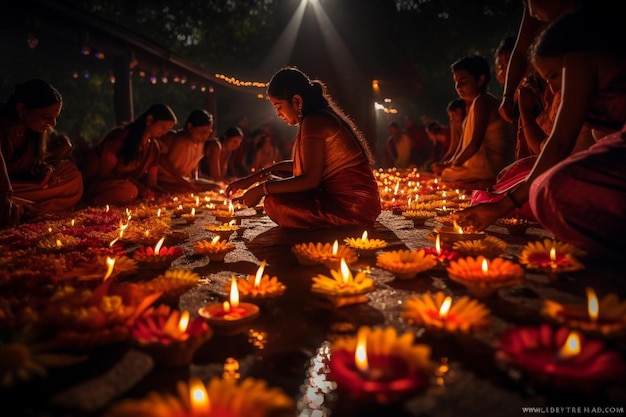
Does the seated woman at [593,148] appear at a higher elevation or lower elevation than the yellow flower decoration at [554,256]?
higher

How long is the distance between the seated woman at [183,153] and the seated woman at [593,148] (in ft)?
22.5

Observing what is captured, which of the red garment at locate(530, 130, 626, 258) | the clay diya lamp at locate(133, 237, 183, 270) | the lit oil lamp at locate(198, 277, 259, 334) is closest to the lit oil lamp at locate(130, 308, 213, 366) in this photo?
the lit oil lamp at locate(198, 277, 259, 334)

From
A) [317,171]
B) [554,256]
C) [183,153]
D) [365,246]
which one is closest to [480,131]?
[317,171]

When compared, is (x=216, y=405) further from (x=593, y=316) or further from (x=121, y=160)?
(x=121, y=160)

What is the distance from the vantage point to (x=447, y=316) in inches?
60.4

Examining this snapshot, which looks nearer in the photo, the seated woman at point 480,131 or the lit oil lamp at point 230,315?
the lit oil lamp at point 230,315

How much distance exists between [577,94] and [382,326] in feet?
6.01

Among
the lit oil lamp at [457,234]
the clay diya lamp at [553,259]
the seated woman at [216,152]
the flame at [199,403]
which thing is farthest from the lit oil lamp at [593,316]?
the seated woman at [216,152]

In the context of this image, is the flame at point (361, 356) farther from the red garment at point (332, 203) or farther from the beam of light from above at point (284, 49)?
the beam of light from above at point (284, 49)

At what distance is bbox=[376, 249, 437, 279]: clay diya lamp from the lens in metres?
2.26

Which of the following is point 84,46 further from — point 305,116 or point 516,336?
point 516,336

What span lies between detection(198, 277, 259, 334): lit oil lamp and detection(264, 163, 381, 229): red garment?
6.69ft

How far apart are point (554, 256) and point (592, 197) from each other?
478 millimetres

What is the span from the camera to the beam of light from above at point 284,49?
18625 mm
